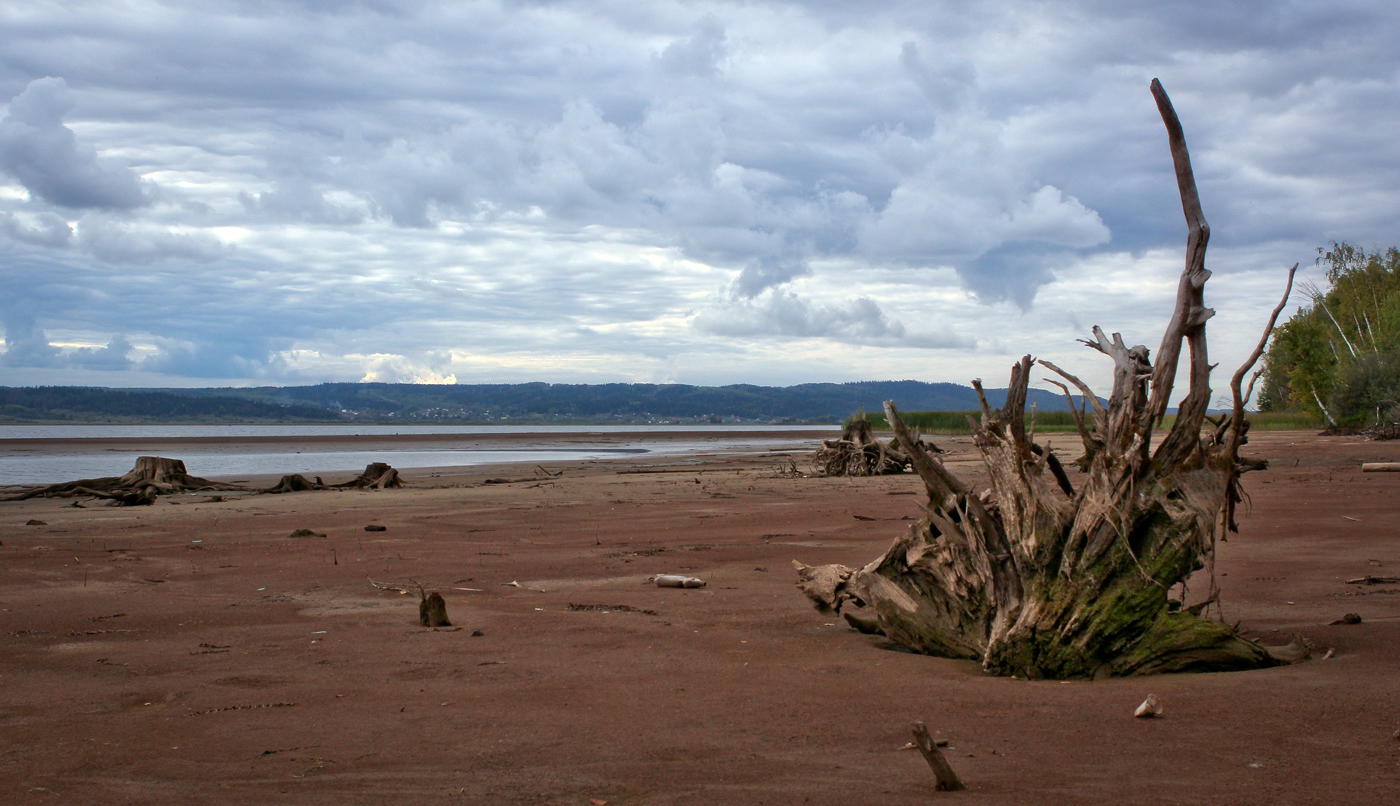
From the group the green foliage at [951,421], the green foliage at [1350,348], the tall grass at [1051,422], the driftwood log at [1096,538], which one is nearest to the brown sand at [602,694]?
the driftwood log at [1096,538]

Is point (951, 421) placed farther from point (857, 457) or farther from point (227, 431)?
point (227, 431)

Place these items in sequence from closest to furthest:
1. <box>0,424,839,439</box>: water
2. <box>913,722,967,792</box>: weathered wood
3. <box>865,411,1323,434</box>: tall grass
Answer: <box>913,722,967,792</box>: weathered wood → <box>865,411,1323,434</box>: tall grass → <box>0,424,839,439</box>: water

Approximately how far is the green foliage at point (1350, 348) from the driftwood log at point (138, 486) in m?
35.9

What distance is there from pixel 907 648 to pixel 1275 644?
6.88 ft

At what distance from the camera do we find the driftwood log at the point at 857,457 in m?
21.9

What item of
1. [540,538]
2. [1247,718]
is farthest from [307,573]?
[1247,718]

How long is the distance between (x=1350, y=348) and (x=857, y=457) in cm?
3376

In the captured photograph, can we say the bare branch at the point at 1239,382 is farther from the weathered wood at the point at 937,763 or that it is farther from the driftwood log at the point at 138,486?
the driftwood log at the point at 138,486

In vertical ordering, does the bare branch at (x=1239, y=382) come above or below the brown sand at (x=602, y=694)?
above

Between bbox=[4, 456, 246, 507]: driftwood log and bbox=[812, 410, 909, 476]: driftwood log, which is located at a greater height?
bbox=[812, 410, 909, 476]: driftwood log

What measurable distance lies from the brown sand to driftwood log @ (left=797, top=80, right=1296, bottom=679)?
0.27m

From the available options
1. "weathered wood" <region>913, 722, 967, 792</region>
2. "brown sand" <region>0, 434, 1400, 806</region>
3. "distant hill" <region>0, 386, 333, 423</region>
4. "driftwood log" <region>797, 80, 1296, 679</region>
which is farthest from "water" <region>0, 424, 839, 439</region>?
"weathered wood" <region>913, 722, 967, 792</region>

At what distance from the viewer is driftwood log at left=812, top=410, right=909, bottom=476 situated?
21.9 metres

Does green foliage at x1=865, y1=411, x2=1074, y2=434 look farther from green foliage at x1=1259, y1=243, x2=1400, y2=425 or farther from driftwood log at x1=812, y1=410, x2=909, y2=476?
driftwood log at x1=812, y1=410, x2=909, y2=476
